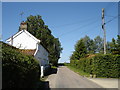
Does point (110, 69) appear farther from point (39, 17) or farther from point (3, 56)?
point (39, 17)

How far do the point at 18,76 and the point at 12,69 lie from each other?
2.49 feet

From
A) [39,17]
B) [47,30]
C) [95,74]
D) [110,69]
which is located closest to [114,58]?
[110,69]

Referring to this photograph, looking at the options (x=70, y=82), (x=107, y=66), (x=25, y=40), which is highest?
(x=25, y=40)

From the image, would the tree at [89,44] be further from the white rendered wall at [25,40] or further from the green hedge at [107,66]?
the green hedge at [107,66]

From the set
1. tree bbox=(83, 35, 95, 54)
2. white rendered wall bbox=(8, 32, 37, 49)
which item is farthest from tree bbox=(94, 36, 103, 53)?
white rendered wall bbox=(8, 32, 37, 49)

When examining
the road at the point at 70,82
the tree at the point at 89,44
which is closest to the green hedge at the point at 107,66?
the road at the point at 70,82

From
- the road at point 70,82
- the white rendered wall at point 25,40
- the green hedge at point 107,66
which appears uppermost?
the white rendered wall at point 25,40

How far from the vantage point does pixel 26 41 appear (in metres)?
26.0

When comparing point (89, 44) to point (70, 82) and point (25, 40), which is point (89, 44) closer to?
point (25, 40)

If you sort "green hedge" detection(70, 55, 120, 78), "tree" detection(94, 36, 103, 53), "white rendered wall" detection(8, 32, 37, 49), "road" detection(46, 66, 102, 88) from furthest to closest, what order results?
1. "tree" detection(94, 36, 103, 53)
2. "white rendered wall" detection(8, 32, 37, 49)
3. "green hedge" detection(70, 55, 120, 78)
4. "road" detection(46, 66, 102, 88)

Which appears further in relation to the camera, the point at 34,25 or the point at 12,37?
the point at 34,25

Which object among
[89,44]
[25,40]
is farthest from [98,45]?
[25,40]

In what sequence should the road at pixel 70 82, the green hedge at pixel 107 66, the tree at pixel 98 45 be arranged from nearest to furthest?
the road at pixel 70 82 → the green hedge at pixel 107 66 → the tree at pixel 98 45

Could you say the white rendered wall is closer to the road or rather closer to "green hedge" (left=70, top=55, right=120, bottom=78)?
the road
